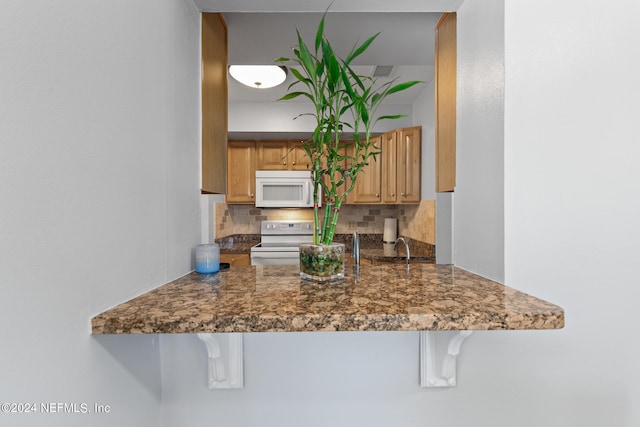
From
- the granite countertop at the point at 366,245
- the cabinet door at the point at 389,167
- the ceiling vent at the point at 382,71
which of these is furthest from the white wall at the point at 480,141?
the cabinet door at the point at 389,167

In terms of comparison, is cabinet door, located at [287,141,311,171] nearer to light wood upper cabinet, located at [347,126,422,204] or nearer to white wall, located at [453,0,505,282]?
light wood upper cabinet, located at [347,126,422,204]

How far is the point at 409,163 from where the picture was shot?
10.5 ft

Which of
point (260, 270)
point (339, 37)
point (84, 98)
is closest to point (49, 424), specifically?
point (84, 98)

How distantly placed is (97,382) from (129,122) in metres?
0.58

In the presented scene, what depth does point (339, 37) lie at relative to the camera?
62.9 inches

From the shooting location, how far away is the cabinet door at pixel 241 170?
3.74m

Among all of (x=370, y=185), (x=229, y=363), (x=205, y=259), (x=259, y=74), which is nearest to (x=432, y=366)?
(x=229, y=363)

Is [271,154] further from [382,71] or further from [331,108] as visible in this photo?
[331,108]

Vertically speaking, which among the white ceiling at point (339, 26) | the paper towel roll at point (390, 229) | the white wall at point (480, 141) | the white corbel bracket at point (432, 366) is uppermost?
the white ceiling at point (339, 26)

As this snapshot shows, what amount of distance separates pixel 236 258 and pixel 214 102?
2.13 m

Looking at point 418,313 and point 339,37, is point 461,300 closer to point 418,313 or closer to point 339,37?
point 418,313

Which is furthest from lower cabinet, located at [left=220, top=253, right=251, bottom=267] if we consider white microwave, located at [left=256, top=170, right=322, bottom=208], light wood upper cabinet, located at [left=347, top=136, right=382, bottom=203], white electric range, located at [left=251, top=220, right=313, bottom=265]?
light wood upper cabinet, located at [left=347, top=136, right=382, bottom=203]

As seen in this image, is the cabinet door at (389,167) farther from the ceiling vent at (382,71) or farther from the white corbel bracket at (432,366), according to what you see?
the white corbel bracket at (432,366)

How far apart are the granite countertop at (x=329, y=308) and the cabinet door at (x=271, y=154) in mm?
2877
